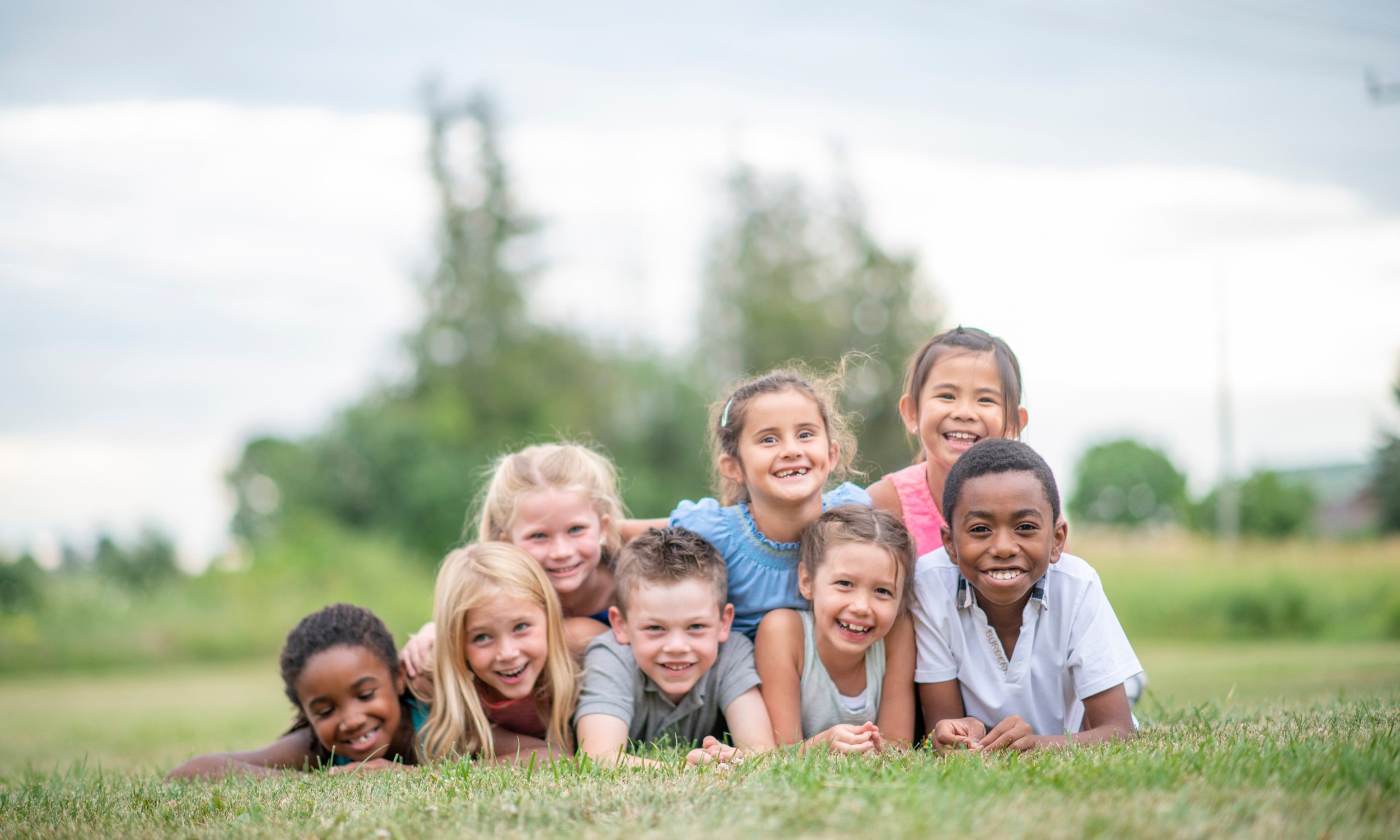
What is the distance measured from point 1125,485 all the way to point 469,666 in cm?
4716

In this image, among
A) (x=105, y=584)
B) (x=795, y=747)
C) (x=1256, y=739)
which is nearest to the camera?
(x=1256, y=739)

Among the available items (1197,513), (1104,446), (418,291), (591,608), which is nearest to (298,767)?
(591,608)

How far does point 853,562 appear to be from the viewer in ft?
12.5

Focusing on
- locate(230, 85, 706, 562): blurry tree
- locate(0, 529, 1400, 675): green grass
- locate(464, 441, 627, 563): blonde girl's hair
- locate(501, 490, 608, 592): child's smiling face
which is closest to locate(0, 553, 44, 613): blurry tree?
locate(0, 529, 1400, 675): green grass

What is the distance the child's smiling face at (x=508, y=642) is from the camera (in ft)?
13.8

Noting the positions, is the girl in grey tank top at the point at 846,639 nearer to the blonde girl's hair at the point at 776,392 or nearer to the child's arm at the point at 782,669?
the child's arm at the point at 782,669

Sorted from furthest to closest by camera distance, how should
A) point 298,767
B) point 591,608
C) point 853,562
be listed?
point 591,608, point 298,767, point 853,562

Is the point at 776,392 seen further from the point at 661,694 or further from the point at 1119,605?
the point at 1119,605

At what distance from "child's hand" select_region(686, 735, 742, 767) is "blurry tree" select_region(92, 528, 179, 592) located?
1892cm

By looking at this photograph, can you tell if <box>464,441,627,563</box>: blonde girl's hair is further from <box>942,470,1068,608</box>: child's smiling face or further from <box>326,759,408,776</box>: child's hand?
<box>942,470,1068,608</box>: child's smiling face

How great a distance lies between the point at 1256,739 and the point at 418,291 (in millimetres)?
30004

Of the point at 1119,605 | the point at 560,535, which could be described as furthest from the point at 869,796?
the point at 1119,605

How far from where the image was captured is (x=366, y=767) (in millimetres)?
3906

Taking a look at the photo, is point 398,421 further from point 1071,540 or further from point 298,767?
point 298,767
